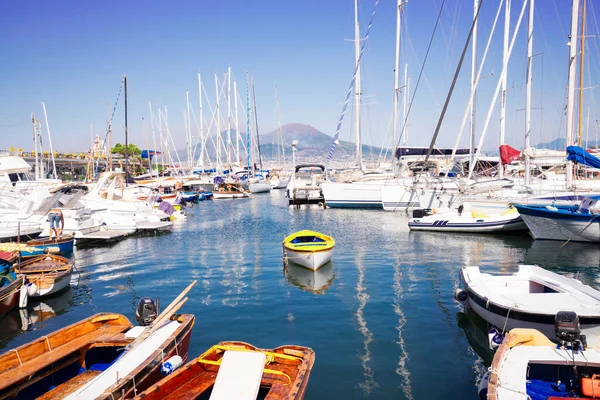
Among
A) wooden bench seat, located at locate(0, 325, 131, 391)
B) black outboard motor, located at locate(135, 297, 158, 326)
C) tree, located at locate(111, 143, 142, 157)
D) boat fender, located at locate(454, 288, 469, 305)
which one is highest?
tree, located at locate(111, 143, 142, 157)

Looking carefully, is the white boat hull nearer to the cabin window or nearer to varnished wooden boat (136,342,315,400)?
the cabin window

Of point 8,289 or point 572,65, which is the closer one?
point 8,289

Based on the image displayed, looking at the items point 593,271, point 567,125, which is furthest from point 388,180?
point 593,271

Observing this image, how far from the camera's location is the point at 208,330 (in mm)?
12289

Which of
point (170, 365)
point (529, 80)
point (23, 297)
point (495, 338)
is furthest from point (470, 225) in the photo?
point (23, 297)

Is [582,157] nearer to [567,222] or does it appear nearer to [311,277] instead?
[567,222]

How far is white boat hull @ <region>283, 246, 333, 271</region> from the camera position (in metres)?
18.3

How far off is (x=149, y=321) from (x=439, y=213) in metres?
24.8

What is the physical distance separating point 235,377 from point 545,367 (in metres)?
5.70

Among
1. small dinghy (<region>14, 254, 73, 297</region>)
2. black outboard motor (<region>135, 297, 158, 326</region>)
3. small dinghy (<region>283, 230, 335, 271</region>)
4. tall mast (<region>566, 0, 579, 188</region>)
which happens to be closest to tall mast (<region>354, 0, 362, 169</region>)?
tall mast (<region>566, 0, 579, 188</region>)

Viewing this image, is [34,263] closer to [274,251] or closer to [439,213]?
[274,251]

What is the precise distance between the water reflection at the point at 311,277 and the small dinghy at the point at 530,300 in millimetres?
5492

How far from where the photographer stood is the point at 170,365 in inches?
330

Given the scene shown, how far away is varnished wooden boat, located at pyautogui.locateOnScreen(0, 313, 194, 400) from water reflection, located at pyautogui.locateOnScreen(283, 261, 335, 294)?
23.2ft
